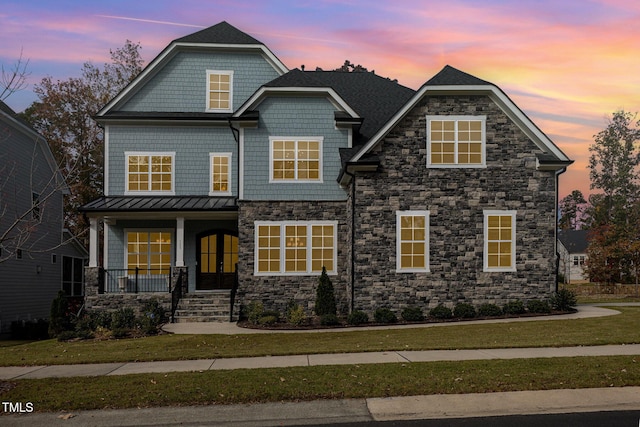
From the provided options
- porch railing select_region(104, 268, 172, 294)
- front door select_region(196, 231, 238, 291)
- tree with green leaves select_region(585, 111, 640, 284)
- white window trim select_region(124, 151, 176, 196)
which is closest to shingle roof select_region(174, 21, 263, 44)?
white window trim select_region(124, 151, 176, 196)

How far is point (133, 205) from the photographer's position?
22.2 meters

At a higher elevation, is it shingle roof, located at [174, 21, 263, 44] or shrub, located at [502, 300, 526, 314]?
shingle roof, located at [174, 21, 263, 44]

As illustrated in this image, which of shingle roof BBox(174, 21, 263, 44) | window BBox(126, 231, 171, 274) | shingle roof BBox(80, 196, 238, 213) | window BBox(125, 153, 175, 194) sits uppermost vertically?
shingle roof BBox(174, 21, 263, 44)

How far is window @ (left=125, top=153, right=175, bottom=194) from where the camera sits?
2361 centimetres

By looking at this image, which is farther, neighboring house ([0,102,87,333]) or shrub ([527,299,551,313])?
neighboring house ([0,102,87,333])

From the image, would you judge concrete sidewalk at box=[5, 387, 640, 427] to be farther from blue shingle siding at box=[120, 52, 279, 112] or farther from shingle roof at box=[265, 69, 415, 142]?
blue shingle siding at box=[120, 52, 279, 112]

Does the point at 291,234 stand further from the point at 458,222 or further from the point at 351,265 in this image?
the point at 458,222

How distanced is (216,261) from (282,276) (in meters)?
3.89

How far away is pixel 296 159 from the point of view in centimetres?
2148

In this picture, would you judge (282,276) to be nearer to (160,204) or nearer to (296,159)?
(296,159)

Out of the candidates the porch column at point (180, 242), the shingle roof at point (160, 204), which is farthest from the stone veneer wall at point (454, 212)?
Result: the porch column at point (180, 242)

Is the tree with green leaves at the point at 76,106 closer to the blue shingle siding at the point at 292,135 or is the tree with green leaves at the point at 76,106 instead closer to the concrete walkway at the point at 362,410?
the blue shingle siding at the point at 292,135

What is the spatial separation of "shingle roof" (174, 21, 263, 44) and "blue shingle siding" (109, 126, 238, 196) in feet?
11.9

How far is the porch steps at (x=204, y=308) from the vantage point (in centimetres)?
2009
